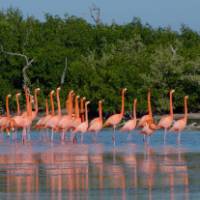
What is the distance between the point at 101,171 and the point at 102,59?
102 feet

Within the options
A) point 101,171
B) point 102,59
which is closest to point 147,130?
point 101,171

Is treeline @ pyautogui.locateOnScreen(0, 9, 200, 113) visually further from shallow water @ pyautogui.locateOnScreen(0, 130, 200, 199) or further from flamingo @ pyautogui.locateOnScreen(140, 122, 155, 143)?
shallow water @ pyautogui.locateOnScreen(0, 130, 200, 199)

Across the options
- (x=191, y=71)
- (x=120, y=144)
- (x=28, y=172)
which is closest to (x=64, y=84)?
(x=191, y=71)

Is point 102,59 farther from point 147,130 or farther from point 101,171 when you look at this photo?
point 101,171

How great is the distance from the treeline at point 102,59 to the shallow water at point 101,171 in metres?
17.3

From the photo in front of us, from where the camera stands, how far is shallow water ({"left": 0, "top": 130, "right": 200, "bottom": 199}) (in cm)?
1412

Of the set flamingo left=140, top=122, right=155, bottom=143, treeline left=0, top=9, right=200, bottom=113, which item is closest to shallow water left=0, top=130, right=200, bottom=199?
flamingo left=140, top=122, right=155, bottom=143

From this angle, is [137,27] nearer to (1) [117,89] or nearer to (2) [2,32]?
(2) [2,32]

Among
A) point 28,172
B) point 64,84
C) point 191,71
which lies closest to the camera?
point 28,172

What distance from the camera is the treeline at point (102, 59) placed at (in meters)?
43.6

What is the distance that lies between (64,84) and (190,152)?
1042 inches

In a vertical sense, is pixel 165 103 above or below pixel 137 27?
below

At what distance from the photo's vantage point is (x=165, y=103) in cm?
4166

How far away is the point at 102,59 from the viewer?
48.0 metres
